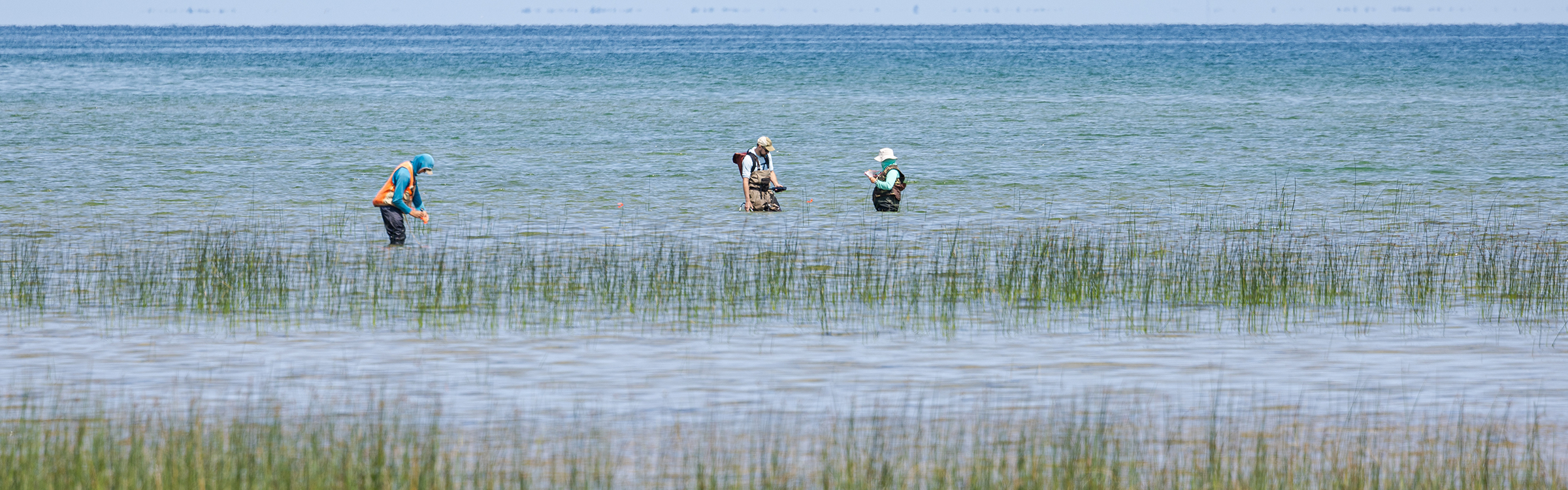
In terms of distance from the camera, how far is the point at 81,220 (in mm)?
22797

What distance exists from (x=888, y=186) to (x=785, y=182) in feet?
28.9

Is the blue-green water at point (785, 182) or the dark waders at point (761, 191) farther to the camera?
the dark waders at point (761, 191)

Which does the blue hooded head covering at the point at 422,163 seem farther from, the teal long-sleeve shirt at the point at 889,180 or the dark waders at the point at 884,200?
the dark waders at the point at 884,200

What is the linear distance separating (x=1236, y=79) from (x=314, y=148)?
5808cm

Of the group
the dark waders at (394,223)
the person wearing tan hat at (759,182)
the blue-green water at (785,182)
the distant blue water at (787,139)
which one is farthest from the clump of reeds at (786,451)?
the person wearing tan hat at (759,182)

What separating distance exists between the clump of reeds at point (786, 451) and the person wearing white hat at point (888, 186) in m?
13.3

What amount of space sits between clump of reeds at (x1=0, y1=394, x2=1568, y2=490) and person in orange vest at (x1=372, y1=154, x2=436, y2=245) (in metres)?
8.68

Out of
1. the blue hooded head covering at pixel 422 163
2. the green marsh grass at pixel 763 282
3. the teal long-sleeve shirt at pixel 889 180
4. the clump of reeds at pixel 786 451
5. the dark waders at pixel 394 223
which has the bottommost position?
the clump of reeds at pixel 786 451

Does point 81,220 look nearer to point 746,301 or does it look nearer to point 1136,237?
point 746,301

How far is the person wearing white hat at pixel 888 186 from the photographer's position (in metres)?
23.3

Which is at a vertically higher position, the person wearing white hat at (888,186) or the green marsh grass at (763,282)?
the person wearing white hat at (888,186)

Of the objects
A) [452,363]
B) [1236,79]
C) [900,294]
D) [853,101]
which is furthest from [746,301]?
[1236,79]

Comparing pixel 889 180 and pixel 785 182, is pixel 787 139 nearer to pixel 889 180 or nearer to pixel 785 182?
pixel 785 182

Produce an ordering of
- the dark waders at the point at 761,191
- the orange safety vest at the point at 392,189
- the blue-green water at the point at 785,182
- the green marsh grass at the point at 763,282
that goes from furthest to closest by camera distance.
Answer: the dark waders at the point at 761,191 < the orange safety vest at the point at 392,189 < the green marsh grass at the point at 763,282 < the blue-green water at the point at 785,182
